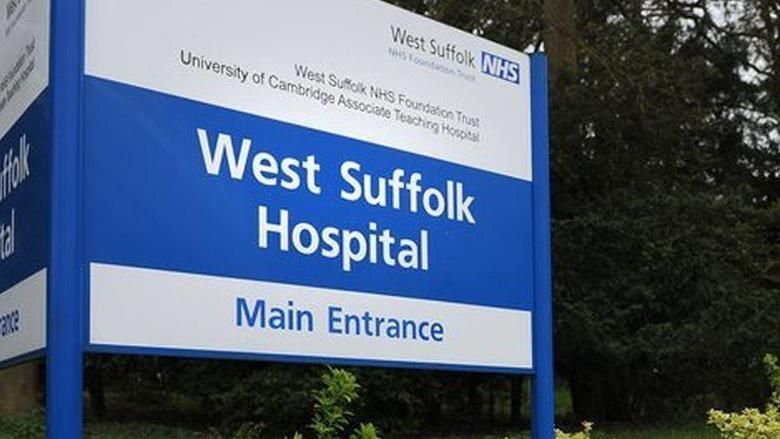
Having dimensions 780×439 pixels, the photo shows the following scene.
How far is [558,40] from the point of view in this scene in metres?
17.8

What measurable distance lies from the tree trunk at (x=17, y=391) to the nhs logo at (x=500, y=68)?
12865 mm

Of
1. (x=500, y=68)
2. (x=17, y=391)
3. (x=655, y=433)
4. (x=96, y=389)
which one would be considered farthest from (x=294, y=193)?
(x=96, y=389)

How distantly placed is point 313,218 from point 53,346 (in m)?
0.92

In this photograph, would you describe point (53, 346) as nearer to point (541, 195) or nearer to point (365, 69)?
point (365, 69)

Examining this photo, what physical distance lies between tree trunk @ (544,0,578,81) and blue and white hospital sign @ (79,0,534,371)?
44.7ft

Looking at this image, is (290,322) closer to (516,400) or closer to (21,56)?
(21,56)

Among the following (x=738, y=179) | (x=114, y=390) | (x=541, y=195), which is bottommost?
(x=114, y=390)

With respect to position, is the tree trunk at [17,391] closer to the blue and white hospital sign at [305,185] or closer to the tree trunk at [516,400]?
the tree trunk at [516,400]

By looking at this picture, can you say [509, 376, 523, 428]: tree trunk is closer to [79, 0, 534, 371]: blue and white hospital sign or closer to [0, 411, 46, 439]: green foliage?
[0, 411, 46, 439]: green foliage

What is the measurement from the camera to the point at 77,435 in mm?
2992

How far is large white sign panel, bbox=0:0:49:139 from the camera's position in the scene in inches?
124

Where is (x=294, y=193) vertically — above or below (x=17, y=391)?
above

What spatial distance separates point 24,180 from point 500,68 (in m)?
1.85

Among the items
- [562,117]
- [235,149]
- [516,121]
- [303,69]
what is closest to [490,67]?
[516,121]
